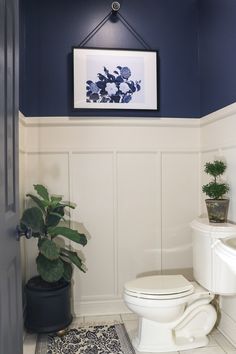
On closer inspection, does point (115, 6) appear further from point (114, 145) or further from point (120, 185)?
point (120, 185)

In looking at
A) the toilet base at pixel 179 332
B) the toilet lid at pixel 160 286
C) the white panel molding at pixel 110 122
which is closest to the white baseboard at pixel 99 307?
the toilet base at pixel 179 332

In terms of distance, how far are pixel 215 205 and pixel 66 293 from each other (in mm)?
1207

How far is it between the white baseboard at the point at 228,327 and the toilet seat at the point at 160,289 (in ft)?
1.38

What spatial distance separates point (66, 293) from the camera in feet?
7.57

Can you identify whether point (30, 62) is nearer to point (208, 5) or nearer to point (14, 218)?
point (208, 5)

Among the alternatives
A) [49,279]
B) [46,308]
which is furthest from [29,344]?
[49,279]

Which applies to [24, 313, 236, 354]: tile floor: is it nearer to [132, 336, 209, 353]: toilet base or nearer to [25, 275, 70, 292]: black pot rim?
[132, 336, 209, 353]: toilet base

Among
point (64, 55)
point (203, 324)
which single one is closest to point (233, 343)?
point (203, 324)

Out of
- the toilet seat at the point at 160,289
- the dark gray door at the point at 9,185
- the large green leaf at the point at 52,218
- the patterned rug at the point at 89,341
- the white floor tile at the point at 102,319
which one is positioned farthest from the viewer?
the white floor tile at the point at 102,319

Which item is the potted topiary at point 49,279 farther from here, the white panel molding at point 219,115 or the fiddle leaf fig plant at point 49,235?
the white panel molding at point 219,115

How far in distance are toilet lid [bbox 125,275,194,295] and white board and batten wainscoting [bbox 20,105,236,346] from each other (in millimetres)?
465

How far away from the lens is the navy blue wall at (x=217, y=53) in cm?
218

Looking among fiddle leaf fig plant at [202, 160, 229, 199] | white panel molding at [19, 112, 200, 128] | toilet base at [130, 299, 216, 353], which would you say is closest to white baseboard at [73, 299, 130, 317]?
toilet base at [130, 299, 216, 353]

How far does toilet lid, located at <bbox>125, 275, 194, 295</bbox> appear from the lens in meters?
2.04
